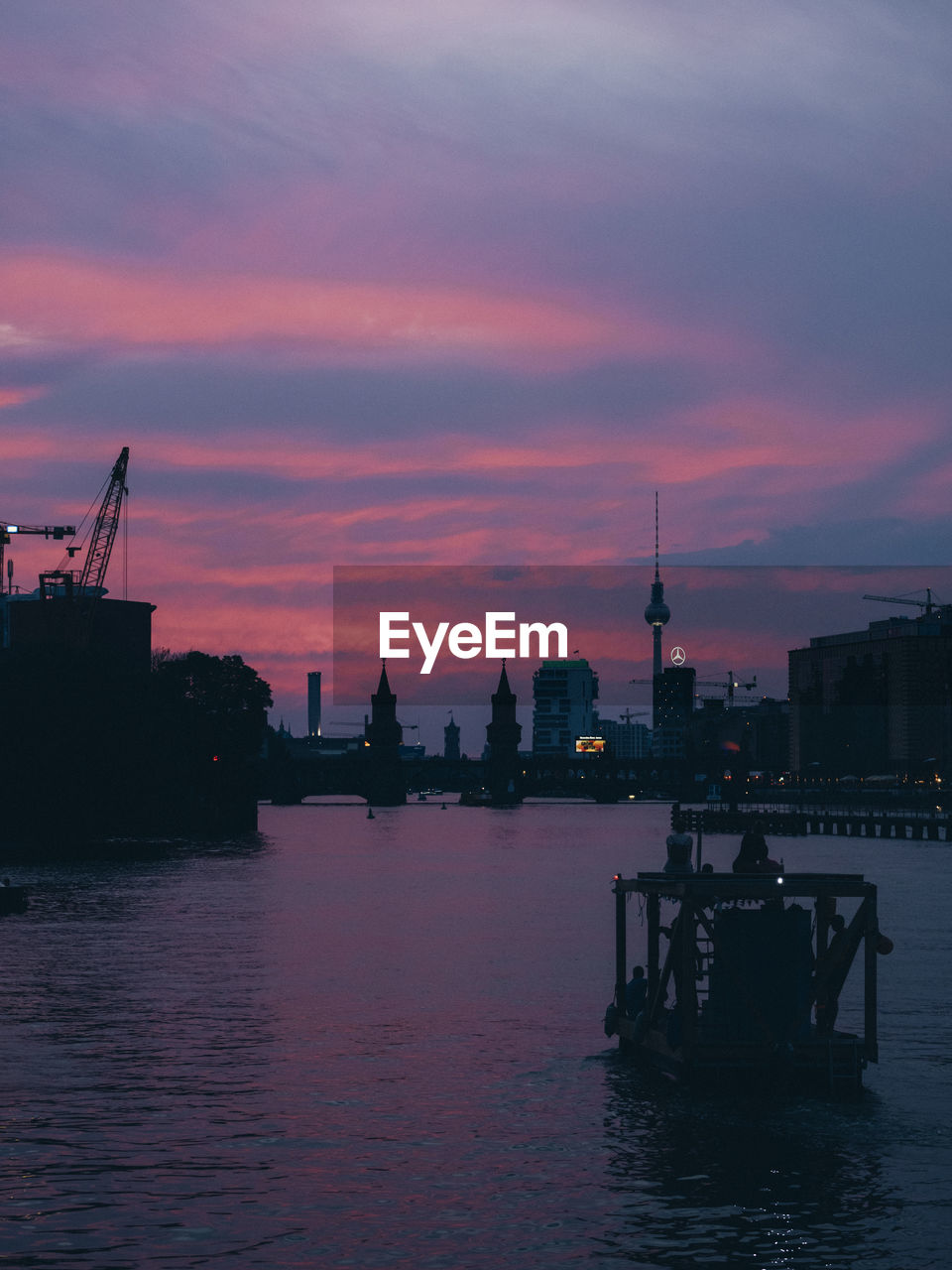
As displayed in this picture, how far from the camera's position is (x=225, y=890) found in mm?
103438

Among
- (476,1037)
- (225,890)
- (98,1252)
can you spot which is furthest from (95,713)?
(98,1252)

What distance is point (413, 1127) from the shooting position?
34.6 m

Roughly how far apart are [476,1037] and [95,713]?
96.4m

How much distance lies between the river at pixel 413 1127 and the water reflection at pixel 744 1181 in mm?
66

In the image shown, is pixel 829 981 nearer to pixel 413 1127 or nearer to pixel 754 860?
pixel 754 860

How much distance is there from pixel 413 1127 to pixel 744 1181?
7.58 m

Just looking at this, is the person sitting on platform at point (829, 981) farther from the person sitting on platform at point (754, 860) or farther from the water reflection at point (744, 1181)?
the person sitting on platform at point (754, 860)

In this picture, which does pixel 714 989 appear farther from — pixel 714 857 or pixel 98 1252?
pixel 714 857

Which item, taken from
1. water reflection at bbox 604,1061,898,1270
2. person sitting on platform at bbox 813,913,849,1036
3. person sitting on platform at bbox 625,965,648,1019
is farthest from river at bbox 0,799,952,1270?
person sitting on platform at bbox 813,913,849,1036

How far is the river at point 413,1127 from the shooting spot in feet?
86.0

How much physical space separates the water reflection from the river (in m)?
0.07

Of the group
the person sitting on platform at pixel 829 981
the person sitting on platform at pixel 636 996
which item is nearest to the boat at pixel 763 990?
the person sitting on platform at pixel 829 981

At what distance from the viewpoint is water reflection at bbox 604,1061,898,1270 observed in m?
25.6

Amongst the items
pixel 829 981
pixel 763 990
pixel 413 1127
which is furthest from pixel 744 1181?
pixel 829 981
